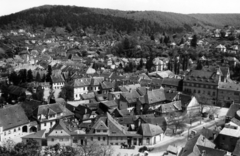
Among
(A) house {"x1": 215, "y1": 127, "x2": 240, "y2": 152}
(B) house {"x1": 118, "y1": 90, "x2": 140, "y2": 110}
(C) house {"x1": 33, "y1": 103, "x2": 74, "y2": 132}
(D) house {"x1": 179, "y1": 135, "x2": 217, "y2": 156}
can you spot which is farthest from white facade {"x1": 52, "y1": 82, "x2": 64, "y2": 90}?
(A) house {"x1": 215, "y1": 127, "x2": 240, "y2": 152}

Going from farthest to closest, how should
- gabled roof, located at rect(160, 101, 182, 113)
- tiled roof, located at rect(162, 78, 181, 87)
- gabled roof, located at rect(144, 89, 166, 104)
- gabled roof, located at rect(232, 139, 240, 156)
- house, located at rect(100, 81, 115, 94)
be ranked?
tiled roof, located at rect(162, 78, 181, 87)
house, located at rect(100, 81, 115, 94)
gabled roof, located at rect(144, 89, 166, 104)
gabled roof, located at rect(160, 101, 182, 113)
gabled roof, located at rect(232, 139, 240, 156)

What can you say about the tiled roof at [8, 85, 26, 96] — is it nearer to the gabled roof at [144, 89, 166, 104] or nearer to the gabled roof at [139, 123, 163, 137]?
the gabled roof at [144, 89, 166, 104]

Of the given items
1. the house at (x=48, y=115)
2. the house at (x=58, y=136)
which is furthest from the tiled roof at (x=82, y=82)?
the house at (x=58, y=136)

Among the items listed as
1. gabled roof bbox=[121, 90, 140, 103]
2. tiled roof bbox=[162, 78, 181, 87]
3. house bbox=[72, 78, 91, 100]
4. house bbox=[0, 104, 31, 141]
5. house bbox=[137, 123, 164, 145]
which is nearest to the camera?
house bbox=[137, 123, 164, 145]

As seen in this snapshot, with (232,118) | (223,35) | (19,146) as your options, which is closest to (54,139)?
(19,146)

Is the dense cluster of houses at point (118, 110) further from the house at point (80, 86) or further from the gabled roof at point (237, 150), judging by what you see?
the gabled roof at point (237, 150)

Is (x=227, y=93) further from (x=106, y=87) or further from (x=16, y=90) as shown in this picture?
(x=16, y=90)
